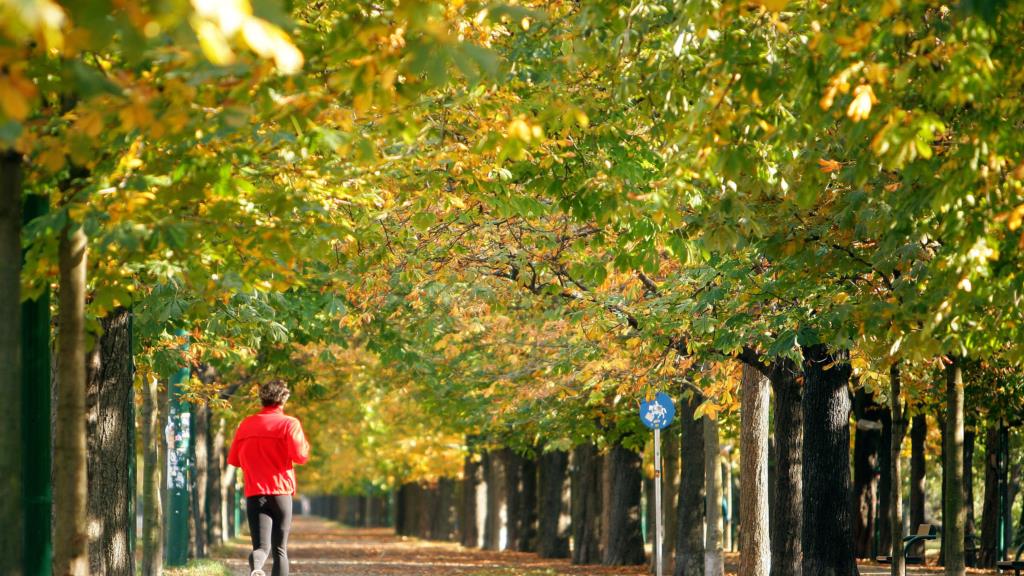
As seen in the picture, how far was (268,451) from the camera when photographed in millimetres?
11102

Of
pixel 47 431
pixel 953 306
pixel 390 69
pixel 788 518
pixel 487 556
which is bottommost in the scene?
pixel 487 556

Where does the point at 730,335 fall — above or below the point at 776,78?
below

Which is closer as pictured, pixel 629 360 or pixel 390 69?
pixel 390 69

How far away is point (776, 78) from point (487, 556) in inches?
1278

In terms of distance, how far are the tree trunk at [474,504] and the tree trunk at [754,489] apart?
2716 centimetres

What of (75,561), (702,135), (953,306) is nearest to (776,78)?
(702,135)

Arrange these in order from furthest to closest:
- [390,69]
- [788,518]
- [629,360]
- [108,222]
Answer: [629,360], [788,518], [108,222], [390,69]

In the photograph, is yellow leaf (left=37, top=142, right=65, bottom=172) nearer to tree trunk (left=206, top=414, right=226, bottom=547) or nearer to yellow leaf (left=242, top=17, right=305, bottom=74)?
yellow leaf (left=242, top=17, right=305, bottom=74)

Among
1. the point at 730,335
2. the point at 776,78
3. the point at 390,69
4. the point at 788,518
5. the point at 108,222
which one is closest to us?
the point at 390,69

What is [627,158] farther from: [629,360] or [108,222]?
[629,360]

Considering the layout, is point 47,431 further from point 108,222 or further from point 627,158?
point 627,158

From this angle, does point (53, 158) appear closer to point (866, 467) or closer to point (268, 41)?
point (268, 41)

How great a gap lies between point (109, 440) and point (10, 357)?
733 cm

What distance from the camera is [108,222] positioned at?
6594mm
